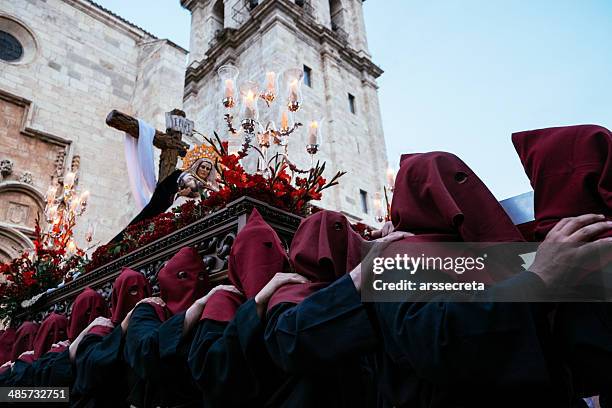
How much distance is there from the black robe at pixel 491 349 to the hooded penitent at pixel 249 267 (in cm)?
105

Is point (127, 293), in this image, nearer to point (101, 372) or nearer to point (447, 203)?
point (101, 372)

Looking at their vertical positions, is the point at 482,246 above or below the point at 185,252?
below

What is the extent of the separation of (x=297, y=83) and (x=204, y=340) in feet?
12.6

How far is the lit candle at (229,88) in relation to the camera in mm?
5141

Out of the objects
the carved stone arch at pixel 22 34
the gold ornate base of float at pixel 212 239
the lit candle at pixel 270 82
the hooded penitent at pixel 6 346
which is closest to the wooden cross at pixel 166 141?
the lit candle at pixel 270 82

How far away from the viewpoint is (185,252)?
2977mm

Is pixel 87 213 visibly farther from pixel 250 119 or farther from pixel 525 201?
pixel 525 201

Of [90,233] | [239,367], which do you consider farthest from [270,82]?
[90,233]

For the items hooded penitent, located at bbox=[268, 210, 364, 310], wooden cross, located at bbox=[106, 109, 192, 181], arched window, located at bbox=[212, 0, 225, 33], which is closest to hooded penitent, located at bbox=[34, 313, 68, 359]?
wooden cross, located at bbox=[106, 109, 192, 181]

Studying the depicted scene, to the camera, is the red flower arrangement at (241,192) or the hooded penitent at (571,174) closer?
the hooded penitent at (571,174)

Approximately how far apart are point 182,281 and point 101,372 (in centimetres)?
76

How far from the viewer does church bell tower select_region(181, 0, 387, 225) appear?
16205 millimetres

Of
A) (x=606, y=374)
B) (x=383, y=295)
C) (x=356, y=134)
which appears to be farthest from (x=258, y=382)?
(x=356, y=134)

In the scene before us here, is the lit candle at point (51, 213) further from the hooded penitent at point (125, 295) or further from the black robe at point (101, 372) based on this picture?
the black robe at point (101, 372)
